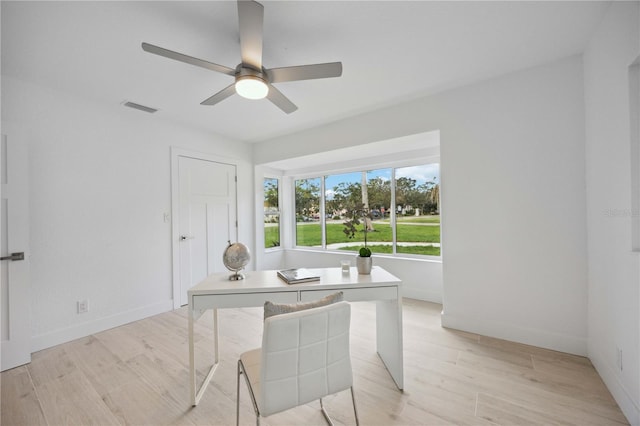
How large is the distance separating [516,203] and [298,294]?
6.99 feet

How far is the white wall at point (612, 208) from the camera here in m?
1.47

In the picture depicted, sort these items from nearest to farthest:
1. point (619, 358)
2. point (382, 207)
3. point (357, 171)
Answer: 1. point (619, 358)
2. point (382, 207)
3. point (357, 171)

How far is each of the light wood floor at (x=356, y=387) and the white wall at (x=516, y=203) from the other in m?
0.26

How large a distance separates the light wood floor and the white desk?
17 centimetres

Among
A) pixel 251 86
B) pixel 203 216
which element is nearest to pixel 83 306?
pixel 203 216

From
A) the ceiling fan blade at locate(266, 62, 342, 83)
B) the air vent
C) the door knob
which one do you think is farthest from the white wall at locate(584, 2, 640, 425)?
the door knob

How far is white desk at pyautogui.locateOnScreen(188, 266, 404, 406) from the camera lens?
1.63 meters

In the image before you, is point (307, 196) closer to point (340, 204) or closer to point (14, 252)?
point (340, 204)

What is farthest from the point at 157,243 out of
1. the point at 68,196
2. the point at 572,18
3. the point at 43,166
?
the point at 572,18

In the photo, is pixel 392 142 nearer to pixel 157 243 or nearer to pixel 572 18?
pixel 572 18

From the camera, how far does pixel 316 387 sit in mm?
1143

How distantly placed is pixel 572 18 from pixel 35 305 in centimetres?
478

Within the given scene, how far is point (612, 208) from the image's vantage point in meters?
1.69

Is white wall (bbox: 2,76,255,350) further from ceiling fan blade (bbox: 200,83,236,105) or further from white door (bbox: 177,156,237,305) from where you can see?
ceiling fan blade (bbox: 200,83,236,105)
